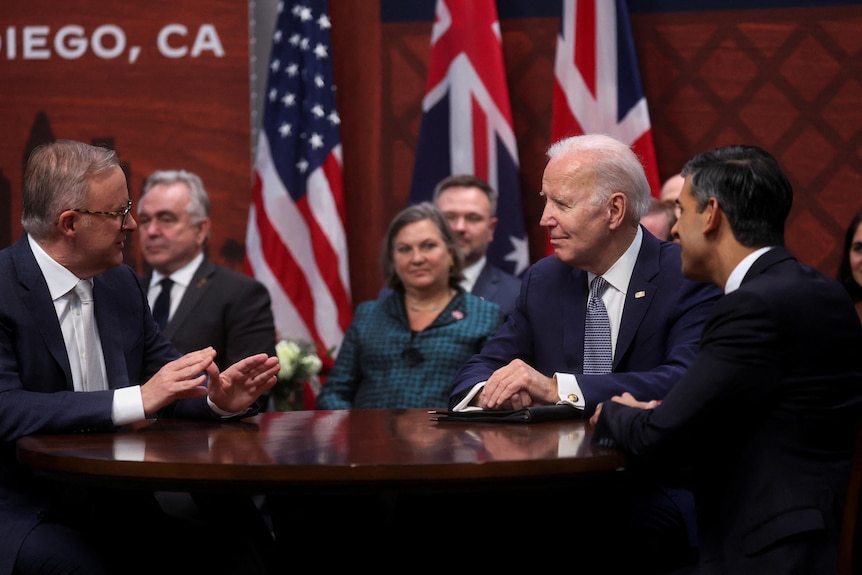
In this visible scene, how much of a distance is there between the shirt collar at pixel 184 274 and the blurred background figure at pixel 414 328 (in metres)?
0.91

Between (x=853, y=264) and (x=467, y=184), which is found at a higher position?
(x=467, y=184)

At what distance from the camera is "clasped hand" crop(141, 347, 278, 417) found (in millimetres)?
2816

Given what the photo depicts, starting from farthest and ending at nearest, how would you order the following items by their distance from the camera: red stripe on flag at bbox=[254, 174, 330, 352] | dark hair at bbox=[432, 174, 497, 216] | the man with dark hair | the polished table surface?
red stripe on flag at bbox=[254, 174, 330, 352]
dark hair at bbox=[432, 174, 497, 216]
the man with dark hair
the polished table surface

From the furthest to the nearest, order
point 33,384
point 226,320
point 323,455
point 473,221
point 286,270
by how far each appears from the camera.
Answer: point 286,270 < point 473,221 < point 226,320 < point 33,384 < point 323,455

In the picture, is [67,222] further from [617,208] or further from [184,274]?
[184,274]

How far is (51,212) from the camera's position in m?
3.06

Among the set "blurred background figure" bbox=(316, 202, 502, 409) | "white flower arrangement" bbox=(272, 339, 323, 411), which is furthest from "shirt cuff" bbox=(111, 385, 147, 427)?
"white flower arrangement" bbox=(272, 339, 323, 411)

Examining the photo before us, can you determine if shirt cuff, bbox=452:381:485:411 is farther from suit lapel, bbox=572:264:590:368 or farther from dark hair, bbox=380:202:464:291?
dark hair, bbox=380:202:464:291

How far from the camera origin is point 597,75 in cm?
585

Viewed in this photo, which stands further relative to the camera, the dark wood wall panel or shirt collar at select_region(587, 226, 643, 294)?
the dark wood wall panel

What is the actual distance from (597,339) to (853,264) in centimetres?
199

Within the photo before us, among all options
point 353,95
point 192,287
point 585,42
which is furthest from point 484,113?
point 192,287

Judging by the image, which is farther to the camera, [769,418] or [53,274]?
[53,274]

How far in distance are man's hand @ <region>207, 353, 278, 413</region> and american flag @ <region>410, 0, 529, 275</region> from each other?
9.83ft
